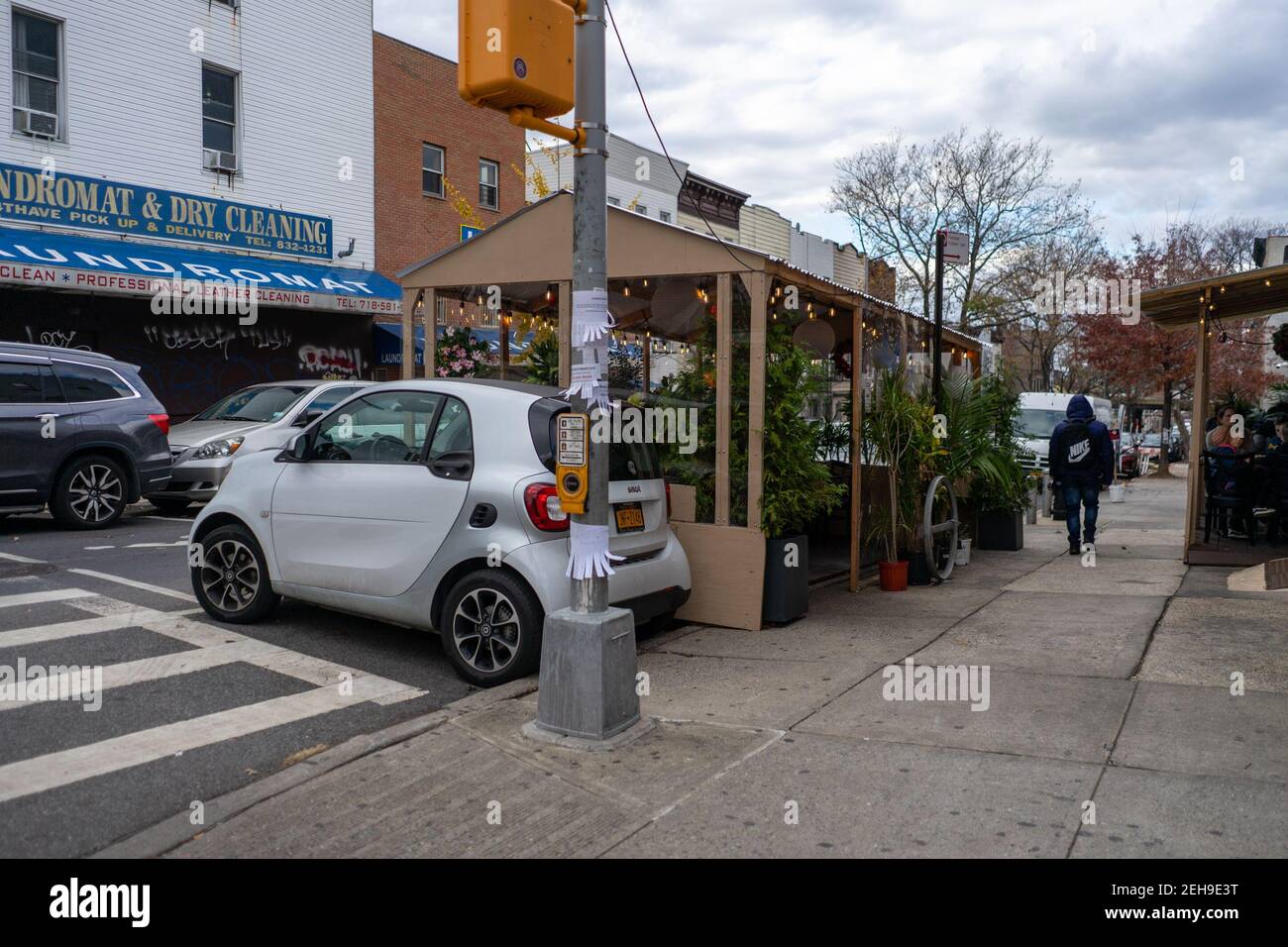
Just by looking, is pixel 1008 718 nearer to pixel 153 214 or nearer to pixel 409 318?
pixel 409 318

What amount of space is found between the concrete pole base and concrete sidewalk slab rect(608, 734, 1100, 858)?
0.71 metres

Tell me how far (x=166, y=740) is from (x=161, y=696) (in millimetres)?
735

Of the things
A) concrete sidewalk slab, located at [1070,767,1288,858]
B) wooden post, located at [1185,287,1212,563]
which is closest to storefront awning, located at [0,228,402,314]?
wooden post, located at [1185,287,1212,563]

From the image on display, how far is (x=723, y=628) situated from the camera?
24.7ft

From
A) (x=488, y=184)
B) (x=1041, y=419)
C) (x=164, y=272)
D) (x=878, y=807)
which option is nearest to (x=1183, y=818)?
(x=878, y=807)

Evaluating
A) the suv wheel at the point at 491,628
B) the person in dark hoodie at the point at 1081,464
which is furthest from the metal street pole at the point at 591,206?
the person in dark hoodie at the point at 1081,464

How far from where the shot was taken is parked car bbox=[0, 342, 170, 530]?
11.1 m

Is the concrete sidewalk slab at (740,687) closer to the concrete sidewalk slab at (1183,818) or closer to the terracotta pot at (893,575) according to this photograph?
the concrete sidewalk slab at (1183,818)

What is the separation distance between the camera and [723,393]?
759 centimetres

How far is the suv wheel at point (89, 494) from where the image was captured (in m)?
11.4

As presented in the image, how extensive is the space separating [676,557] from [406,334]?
363 centimetres

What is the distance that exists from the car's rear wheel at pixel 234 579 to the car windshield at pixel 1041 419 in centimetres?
1803

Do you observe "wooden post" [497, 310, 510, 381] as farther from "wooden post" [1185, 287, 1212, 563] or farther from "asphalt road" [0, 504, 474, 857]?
"wooden post" [1185, 287, 1212, 563]
